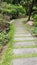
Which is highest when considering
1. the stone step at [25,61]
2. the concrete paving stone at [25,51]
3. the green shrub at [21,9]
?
the stone step at [25,61]

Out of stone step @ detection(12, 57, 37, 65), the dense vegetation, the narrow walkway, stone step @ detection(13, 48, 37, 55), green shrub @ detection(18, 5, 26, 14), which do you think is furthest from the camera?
green shrub @ detection(18, 5, 26, 14)

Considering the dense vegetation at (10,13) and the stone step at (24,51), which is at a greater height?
the stone step at (24,51)

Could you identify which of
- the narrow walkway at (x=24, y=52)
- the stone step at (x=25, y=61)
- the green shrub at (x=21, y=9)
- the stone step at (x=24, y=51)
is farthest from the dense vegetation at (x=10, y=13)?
the stone step at (x=25, y=61)

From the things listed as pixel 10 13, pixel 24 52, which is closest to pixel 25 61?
pixel 24 52

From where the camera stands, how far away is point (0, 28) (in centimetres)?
1195

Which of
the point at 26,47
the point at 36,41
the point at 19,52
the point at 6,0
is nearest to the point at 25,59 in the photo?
the point at 19,52

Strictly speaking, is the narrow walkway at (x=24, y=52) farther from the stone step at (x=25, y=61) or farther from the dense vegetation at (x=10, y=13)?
the dense vegetation at (x=10, y=13)

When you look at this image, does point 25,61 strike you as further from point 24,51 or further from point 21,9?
point 21,9

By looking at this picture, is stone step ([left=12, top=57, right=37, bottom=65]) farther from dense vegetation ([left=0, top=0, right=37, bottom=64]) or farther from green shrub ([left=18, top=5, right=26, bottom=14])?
green shrub ([left=18, top=5, right=26, bottom=14])

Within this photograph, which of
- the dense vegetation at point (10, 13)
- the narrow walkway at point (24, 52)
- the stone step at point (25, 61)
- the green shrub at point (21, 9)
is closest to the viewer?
the stone step at point (25, 61)

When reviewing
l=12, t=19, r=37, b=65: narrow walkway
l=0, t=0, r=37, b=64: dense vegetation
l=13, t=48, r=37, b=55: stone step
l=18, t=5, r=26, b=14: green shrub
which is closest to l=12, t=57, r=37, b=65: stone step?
l=12, t=19, r=37, b=65: narrow walkway

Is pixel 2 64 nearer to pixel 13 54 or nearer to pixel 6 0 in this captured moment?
pixel 13 54

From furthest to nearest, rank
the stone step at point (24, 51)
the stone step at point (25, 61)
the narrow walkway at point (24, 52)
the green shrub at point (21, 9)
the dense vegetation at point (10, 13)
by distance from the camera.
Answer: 1. the green shrub at point (21, 9)
2. the dense vegetation at point (10, 13)
3. the stone step at point (24, 51)
4. the narrow walkway at point (24, 52)
5. the stone step at point (25, 61)

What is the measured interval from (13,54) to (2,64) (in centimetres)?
111
